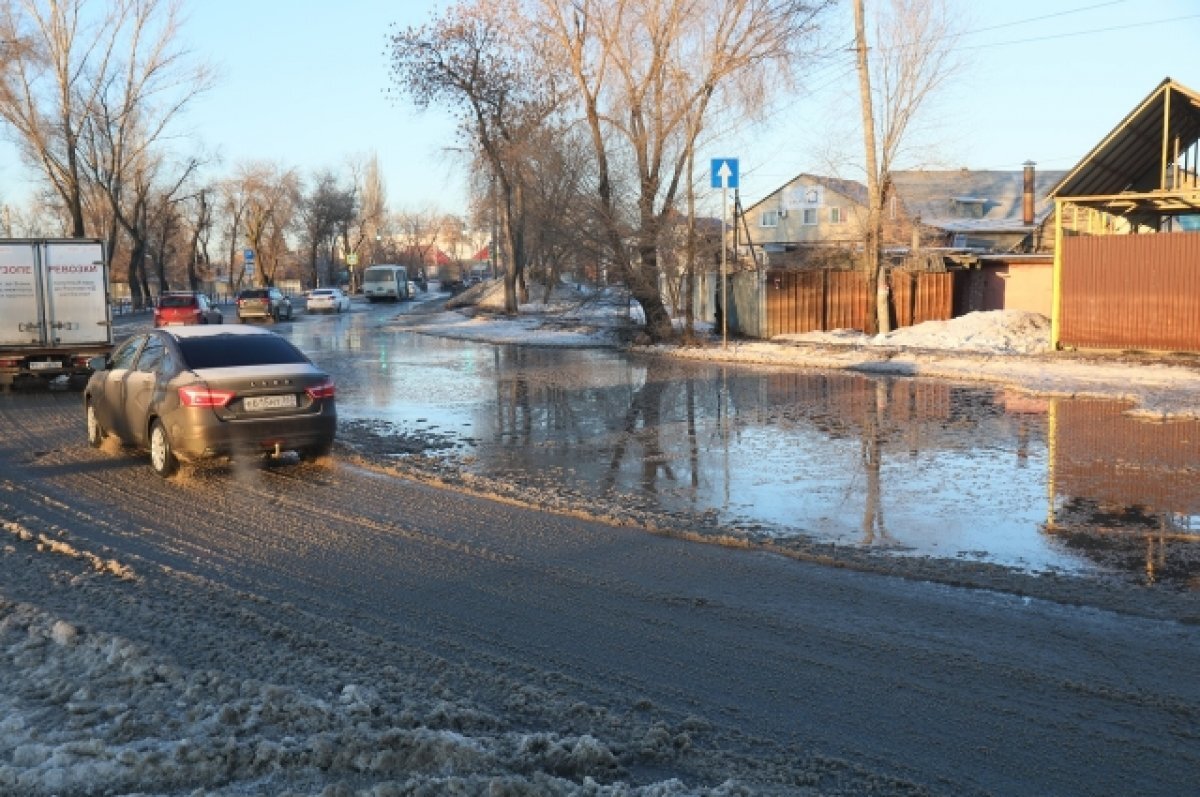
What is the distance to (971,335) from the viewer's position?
26.8m

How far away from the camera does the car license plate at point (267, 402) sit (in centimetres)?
1068

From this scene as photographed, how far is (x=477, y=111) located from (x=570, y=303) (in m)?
11.7

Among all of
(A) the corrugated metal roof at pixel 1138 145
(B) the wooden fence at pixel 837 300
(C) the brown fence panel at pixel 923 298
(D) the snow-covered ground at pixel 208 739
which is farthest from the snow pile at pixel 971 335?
(D) the snow-covered ground at pixel 208 739

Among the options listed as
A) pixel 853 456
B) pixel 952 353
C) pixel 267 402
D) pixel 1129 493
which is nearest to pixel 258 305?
pixel 952 353

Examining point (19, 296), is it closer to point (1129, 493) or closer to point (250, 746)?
point (250, 746)

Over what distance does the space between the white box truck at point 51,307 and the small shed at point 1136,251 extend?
757 inches

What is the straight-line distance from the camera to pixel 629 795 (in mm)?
3855

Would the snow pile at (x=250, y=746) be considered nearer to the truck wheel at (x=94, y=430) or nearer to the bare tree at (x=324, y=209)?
the truck wheel at (x=94, y=430)

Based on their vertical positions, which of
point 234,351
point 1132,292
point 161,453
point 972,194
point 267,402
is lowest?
point 161,453

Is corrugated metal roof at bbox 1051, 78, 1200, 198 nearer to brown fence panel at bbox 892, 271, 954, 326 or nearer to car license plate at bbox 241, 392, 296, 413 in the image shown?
brown fence panel at bbox 892, 271, 954, 326

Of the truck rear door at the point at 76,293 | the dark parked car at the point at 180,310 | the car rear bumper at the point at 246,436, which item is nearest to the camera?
the car rear bumper at the point at 246,436

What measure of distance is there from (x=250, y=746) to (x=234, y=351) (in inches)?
304

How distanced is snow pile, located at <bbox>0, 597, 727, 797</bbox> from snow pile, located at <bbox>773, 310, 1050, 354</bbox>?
21.9 metres

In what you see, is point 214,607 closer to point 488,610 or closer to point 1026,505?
point 488,610
